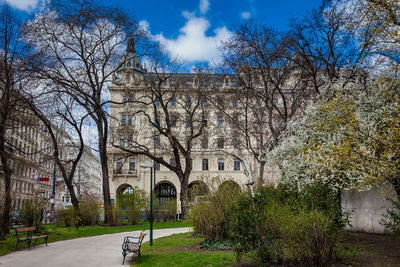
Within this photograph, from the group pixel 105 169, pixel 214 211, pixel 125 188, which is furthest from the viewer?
pixel 125 188

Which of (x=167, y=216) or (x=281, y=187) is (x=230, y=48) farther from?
(x=167, y=216)

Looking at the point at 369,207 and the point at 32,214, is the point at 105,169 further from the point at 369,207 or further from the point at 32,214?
the point at 369,207

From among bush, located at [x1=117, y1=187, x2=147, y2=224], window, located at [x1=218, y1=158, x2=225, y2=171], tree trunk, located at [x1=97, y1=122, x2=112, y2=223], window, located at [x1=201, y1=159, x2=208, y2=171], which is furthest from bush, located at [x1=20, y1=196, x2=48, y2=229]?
window, located at [x1=218, y1=158, x2=225, y2=171]

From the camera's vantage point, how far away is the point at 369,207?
588 inches

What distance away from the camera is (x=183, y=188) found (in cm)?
3119

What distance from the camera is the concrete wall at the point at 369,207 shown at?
13.9 metres

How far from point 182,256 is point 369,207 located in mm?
8389

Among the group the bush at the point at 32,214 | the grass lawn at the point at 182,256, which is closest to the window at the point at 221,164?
the bush at the point at 32,214

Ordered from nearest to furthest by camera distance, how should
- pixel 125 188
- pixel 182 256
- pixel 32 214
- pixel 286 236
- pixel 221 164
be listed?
pixel 286 236 → pixel 182 256 → pixel 32 214 → pixel 125 188 → pixel 221 164

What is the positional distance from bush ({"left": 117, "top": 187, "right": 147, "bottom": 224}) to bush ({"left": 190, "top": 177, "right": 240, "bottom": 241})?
15.2 meters

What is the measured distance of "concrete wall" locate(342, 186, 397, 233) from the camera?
13910 mm

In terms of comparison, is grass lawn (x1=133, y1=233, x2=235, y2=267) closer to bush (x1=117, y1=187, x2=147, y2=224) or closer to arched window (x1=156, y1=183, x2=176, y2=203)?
bush (x1=117, y1=187, x2=147, y2=224)

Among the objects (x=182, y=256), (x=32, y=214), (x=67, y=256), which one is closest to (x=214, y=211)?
(x=182, y=256)

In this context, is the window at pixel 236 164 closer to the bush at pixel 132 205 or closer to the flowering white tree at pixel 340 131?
the bush at pixel 132 205
